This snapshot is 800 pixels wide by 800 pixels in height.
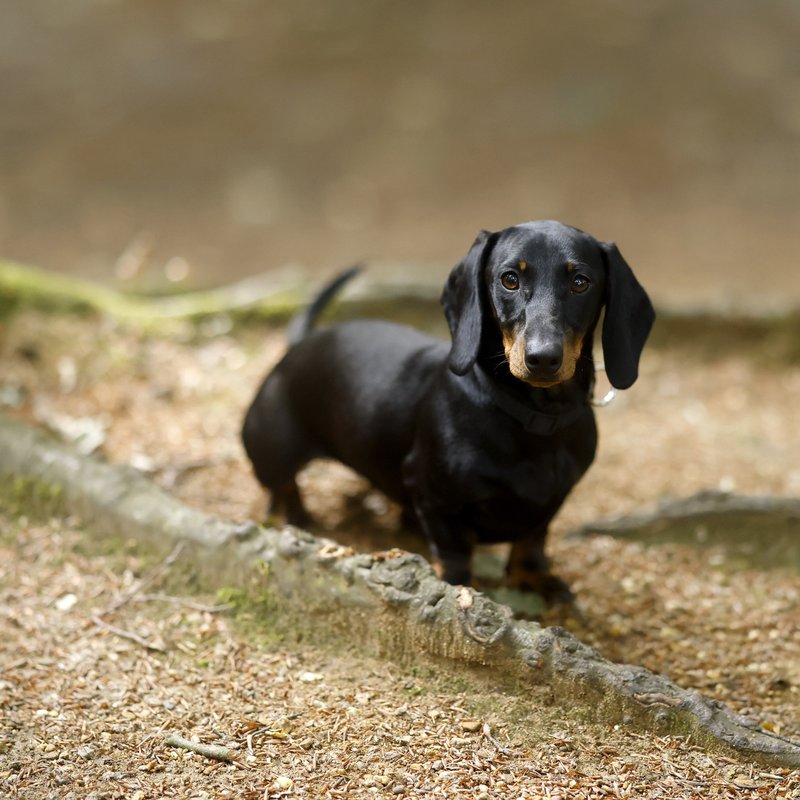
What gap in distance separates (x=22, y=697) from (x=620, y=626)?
1995mm

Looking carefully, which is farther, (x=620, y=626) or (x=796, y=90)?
(x=796, y=90)

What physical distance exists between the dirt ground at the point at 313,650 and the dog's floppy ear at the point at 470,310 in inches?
37.0

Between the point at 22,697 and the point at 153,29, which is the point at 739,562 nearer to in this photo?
the point at 22,697

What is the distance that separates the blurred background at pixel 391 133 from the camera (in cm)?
918

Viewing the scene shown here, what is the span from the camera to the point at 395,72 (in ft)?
41.6

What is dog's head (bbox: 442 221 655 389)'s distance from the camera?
2670 millimetres

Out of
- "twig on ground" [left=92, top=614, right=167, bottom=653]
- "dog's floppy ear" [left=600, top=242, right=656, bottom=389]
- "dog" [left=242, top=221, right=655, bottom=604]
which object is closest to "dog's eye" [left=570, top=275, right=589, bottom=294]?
"dog" [left=242, top=221, right=655, bottom=604]

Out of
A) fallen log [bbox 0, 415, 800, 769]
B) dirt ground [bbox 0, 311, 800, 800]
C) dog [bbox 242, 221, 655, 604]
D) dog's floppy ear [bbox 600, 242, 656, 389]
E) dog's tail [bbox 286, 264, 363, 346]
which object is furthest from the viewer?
dog's tail [bbox 286, 264, 363, 346]

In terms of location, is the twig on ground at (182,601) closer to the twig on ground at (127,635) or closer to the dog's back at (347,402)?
the twig on ground at (127,635)

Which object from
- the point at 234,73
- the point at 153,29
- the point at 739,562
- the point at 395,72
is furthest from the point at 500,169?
the point at 739,562

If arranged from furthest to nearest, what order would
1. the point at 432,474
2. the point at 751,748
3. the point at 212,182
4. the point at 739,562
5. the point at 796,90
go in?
the point at 796,90 < the point at 212,182 < the point at 739,562 < the point at 432,474 < the point at 751,748

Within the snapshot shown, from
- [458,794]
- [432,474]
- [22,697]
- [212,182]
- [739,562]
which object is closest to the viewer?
[458,794]

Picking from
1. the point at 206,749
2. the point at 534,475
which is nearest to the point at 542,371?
the point at 534,475

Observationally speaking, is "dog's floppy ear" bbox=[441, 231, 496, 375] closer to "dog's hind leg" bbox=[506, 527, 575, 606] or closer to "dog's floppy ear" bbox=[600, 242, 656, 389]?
"dog's floppy ear" bbox=[600, 242, 656, 389]
